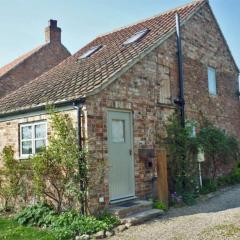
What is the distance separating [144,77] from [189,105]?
357 centimetres

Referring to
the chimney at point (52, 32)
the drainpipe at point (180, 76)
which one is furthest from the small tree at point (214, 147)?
the chimney at point (52, 32)

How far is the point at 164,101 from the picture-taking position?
12.9 m

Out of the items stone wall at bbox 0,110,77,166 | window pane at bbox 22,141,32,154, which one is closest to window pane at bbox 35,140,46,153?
window pane at bbox 22,141,32,154

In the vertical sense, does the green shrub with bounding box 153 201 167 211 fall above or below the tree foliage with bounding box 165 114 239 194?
below

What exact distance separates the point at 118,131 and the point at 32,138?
9.40 ft

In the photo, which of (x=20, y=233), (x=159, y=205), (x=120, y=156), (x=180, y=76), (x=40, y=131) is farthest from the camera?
(x=180, y=76)

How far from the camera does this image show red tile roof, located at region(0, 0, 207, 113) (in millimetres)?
→ 10578

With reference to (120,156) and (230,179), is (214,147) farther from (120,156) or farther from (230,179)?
(120,156)

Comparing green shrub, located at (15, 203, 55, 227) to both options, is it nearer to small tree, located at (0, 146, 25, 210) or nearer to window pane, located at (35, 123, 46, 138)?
small tree, located at (0, 146, 25, 210)

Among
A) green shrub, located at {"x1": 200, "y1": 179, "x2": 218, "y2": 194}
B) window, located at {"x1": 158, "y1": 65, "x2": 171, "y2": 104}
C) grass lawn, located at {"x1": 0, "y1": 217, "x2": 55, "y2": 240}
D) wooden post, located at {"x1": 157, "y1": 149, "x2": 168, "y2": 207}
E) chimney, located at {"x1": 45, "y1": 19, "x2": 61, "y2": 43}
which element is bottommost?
grass lawn, located at {"x1": 0, "y1": 217, "x2": 55, "y2": 240}

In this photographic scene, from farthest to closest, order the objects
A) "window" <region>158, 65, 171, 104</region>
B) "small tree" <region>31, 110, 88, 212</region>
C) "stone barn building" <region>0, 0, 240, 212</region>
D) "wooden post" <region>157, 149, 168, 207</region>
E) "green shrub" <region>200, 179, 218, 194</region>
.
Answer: "green shrub" <region>200, 179, 218, 194</region> → "window" <region>158, 65, 171, 104</region> → "wooden post" <region>157, 149, 168, 207</region> → "stone barn building" <region>0, 0, 240, 212</region> → "small tree" <region>31, 110, 88, 212</region>

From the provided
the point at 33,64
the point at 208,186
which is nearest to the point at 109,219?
the point at 208,186

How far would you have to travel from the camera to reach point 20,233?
8.55 metres

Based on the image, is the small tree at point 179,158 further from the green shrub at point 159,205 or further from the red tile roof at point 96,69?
the red tile roof at point 96,69
